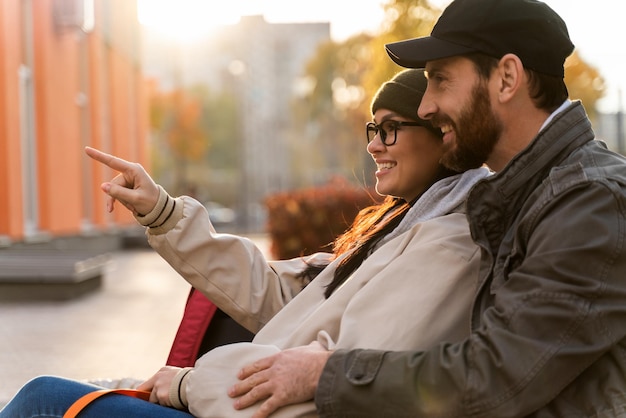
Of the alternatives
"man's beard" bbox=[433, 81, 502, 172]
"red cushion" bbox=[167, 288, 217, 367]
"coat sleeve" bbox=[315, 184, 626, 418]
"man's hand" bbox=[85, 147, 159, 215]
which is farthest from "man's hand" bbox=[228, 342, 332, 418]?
"red cushion" bbox=[167, 288, 217, 367]

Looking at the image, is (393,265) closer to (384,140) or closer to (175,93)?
(384,140)

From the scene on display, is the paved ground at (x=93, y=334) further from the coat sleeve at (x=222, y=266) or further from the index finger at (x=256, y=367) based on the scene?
the index finger at (x=256, y=367)

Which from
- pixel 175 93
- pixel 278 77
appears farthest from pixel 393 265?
pixel 278 77

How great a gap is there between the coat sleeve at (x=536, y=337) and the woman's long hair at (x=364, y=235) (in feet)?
2.70

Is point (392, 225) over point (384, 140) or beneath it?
beneath

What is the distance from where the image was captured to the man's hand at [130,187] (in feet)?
10.8

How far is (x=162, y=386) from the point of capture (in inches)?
114

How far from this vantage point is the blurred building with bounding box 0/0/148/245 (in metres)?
15.9

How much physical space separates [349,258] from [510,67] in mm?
961

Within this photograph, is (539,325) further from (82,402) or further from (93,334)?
(93,334)

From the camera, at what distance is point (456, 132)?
8.87 ft

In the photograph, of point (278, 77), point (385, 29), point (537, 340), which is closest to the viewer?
point (537, 340)

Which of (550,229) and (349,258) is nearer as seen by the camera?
(550,229)

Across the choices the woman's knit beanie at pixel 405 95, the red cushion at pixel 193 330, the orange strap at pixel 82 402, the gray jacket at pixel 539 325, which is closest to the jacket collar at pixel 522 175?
the gray jacket at pixel 539 325
